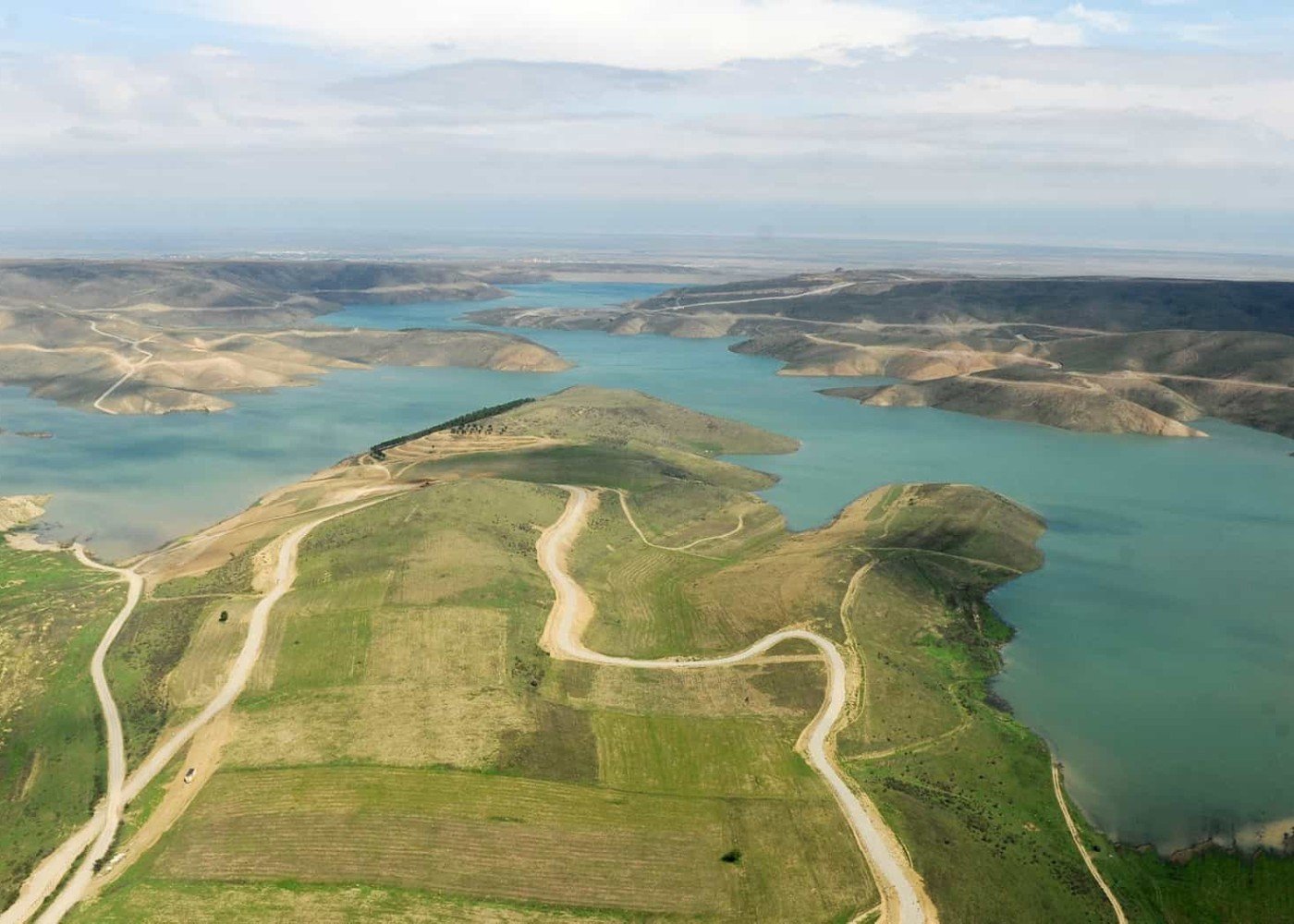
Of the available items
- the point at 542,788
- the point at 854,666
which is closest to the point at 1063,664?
the point at 854,666

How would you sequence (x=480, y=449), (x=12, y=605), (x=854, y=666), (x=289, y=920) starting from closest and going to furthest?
1. (x=289, y=920)
2. (x=854, y=666)
3. (x=12, y=605)
4. (x=480, y=449)

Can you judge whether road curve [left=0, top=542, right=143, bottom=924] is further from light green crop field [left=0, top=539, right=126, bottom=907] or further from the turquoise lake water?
the turquoise lake water

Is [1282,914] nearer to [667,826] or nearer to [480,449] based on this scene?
[667,826]

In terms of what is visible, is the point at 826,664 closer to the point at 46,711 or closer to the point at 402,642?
the point at 402,642

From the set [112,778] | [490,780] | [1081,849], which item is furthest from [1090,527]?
[112,778]

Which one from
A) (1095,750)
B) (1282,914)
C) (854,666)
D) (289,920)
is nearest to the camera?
(289,920)

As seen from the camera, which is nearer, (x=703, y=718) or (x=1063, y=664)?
(x=703, y=718)
